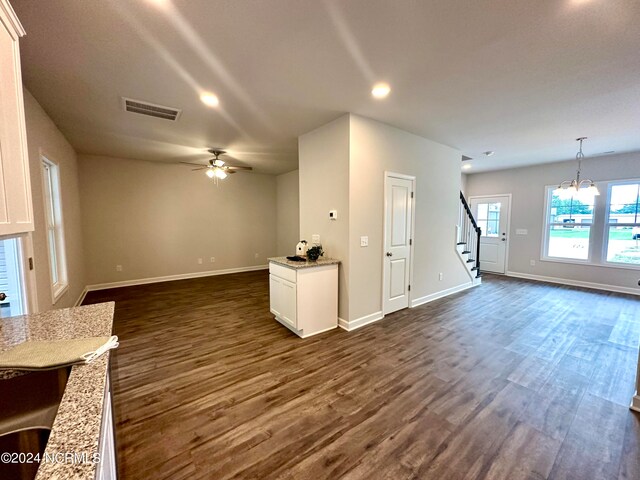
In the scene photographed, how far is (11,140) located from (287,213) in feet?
20.7

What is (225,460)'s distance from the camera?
1658 mm

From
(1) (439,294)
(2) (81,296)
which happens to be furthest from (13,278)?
(1) (439,294)

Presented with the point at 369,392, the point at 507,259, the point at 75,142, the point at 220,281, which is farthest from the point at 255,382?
the point at 507,259

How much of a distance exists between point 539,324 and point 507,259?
364 centimetres

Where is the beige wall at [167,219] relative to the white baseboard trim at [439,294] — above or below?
above

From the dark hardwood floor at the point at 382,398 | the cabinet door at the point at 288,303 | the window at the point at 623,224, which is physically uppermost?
the window at the point at 623,224

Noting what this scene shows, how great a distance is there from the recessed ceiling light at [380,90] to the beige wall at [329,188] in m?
0.58

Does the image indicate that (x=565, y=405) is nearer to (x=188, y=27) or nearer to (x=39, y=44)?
(x=188, y=27)

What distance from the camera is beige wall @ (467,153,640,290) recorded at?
532 centimetres

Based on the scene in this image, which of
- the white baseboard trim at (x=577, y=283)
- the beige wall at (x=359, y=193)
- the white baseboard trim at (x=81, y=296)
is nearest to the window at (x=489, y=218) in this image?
the white baseboard trim at (x=577, y=283)

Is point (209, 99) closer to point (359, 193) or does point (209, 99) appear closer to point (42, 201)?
point (359, 193)

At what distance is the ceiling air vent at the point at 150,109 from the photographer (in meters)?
3.00

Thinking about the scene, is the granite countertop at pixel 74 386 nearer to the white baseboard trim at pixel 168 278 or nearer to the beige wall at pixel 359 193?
the beige wall at pixel 359 193

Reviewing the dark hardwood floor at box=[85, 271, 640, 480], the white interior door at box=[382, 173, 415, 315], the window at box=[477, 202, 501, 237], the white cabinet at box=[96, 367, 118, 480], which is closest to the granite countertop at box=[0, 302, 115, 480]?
the white cabinet at box=[96, 367, 118, 480]
